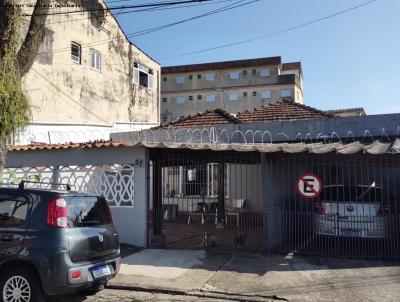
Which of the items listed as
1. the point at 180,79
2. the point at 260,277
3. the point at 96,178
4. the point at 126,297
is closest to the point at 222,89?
the point at 180,79

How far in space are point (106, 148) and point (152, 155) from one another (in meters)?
1.19

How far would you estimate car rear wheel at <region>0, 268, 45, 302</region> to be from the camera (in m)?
5.57

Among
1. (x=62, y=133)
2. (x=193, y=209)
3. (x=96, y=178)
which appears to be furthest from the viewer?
(x=62, y=133)

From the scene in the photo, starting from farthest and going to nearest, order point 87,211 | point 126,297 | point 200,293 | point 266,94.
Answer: point 266,94 → point 200,293 → point 126,297 → point 87,211

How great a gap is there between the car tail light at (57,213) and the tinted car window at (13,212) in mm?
377

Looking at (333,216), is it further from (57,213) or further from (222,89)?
(222,89)

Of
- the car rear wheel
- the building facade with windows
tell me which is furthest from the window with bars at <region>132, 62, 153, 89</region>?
the car rear wheel

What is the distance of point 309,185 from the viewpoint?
925cm

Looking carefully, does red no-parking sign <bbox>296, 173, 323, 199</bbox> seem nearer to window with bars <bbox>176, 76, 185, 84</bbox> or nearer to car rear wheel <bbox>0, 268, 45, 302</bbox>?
car rear wheel <bbox>0, 268, 45, 302</bbox>

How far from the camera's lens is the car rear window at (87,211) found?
588 centimetres

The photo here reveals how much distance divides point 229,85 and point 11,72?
156ft

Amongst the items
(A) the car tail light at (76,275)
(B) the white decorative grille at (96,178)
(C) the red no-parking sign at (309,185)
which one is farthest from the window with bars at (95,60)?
(A) the car tail light at (76,275)

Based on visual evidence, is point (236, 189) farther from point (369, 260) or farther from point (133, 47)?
point (133, 47)

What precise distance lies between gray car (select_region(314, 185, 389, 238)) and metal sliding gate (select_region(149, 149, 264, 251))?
1.67m
